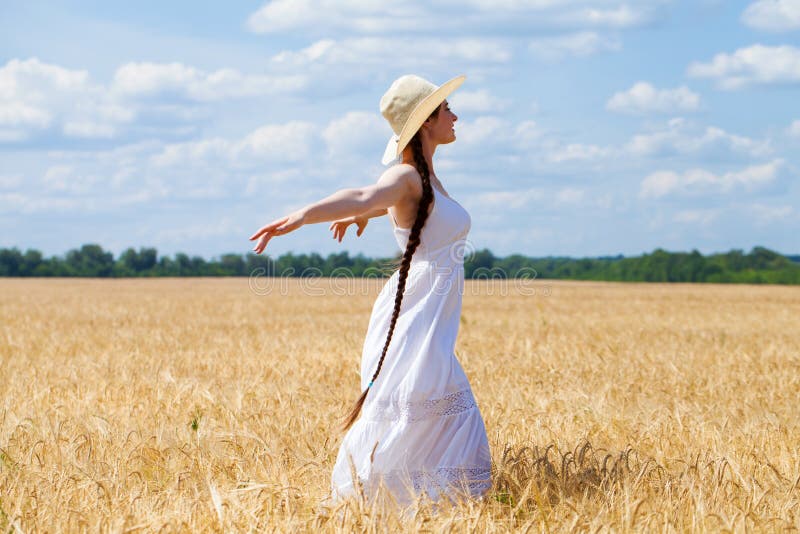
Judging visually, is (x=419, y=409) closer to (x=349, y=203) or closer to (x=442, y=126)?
(x=349, y=203)

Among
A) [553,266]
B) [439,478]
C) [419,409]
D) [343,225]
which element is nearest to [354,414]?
[419,409]

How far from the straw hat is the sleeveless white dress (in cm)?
28

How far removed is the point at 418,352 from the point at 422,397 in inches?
6.9

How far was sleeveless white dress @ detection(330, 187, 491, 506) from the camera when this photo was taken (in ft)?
11.7

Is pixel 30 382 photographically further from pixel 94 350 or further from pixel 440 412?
pixel 440 412

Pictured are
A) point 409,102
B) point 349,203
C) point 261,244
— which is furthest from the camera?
point 409,102

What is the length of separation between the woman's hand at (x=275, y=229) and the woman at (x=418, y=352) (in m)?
0.45

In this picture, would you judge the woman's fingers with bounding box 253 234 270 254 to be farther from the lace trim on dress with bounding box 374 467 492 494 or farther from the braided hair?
the lace trim on dress with bounding box 374 467 492 494

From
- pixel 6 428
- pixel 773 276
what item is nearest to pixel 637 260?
pixel 773 276

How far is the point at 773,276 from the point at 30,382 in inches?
2183

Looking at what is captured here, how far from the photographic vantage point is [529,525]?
3086mm

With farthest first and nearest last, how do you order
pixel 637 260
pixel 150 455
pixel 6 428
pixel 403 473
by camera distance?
1. pixel 637 260
2. pixel 6 428
3. pixel 150 455
4. pixel 403 473

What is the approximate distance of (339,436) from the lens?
4.74m

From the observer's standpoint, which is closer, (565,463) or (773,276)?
(565,463)
